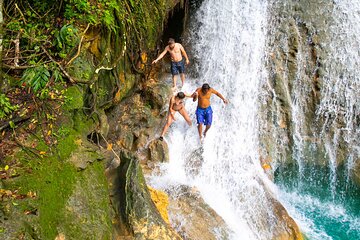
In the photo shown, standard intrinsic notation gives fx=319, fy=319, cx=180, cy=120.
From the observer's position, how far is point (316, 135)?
8172 millimetres

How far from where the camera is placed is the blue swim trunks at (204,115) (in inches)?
277

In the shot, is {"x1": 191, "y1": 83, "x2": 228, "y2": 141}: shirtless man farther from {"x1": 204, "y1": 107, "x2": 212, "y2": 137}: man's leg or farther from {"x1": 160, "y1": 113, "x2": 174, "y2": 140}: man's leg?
Answer: {"x1": 160, "y1": 113, "x2": 174, "y2": 140}: man's leg

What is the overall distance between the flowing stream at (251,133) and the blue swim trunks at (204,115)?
0.54 meters

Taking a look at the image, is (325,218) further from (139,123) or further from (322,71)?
(139,123)

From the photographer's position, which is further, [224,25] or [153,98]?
[224,25]

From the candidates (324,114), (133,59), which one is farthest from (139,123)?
(324,114)

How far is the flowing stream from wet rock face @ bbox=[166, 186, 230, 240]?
0.50 m

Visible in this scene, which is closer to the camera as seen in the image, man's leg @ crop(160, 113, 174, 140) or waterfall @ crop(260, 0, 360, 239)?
man's leg @ crop(160, 113, 174, 140)

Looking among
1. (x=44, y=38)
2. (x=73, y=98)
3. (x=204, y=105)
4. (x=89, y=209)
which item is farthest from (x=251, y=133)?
(x=44, y=38)

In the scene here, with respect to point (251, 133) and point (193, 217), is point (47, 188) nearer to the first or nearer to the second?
point (193, 217)

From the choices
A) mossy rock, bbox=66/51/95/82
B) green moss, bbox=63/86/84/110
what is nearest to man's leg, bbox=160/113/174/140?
mossy rock, bbox=66/51/95/82

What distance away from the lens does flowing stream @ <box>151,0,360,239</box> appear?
685 cm

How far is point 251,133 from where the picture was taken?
8102mm

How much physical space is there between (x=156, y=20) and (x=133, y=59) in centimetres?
115
